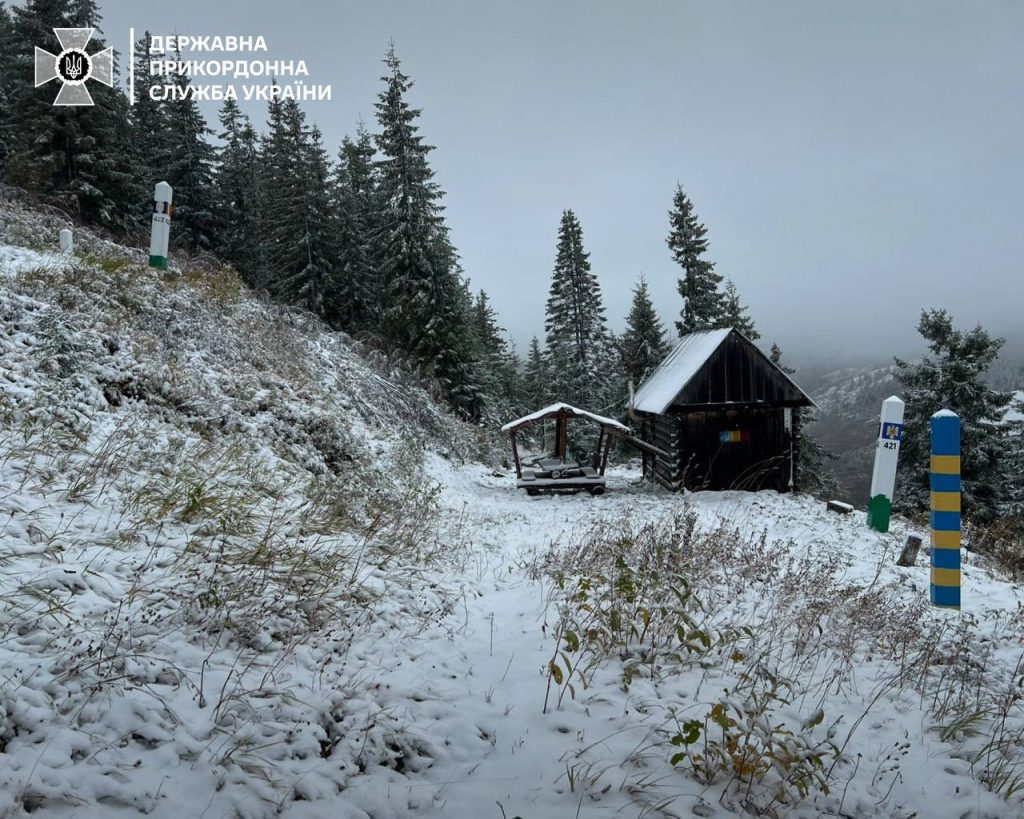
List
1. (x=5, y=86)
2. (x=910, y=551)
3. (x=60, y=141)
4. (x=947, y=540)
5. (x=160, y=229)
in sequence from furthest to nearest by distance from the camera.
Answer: (x=5, y=86), (x=60, y=141), (x=160, y=229), (x=910, y=551), (x=947, y=540)

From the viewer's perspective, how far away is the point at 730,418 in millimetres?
16125

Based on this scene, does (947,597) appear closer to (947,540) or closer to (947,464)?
(947,540)

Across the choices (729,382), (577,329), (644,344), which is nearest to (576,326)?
(577,329)

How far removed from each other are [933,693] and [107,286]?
11339 mm

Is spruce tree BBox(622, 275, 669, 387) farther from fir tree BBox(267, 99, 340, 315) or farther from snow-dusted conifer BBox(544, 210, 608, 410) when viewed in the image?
fir tree BBox(267, 99, 340, 315)

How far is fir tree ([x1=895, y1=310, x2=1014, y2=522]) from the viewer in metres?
21.9

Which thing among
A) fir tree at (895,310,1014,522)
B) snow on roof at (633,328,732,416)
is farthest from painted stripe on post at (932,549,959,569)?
fir tree at (895,310,1014,522)

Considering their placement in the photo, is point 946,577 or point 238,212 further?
point 238,212

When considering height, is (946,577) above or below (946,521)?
below

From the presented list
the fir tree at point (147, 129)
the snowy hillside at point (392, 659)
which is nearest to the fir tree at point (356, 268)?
the fir tree at point (147, 129)

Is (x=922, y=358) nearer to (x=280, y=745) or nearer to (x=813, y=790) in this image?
(x=813, y=790)

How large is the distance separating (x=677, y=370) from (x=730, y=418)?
2.28m

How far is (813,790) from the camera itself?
8.11ft

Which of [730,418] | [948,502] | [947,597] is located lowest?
[947,597]
